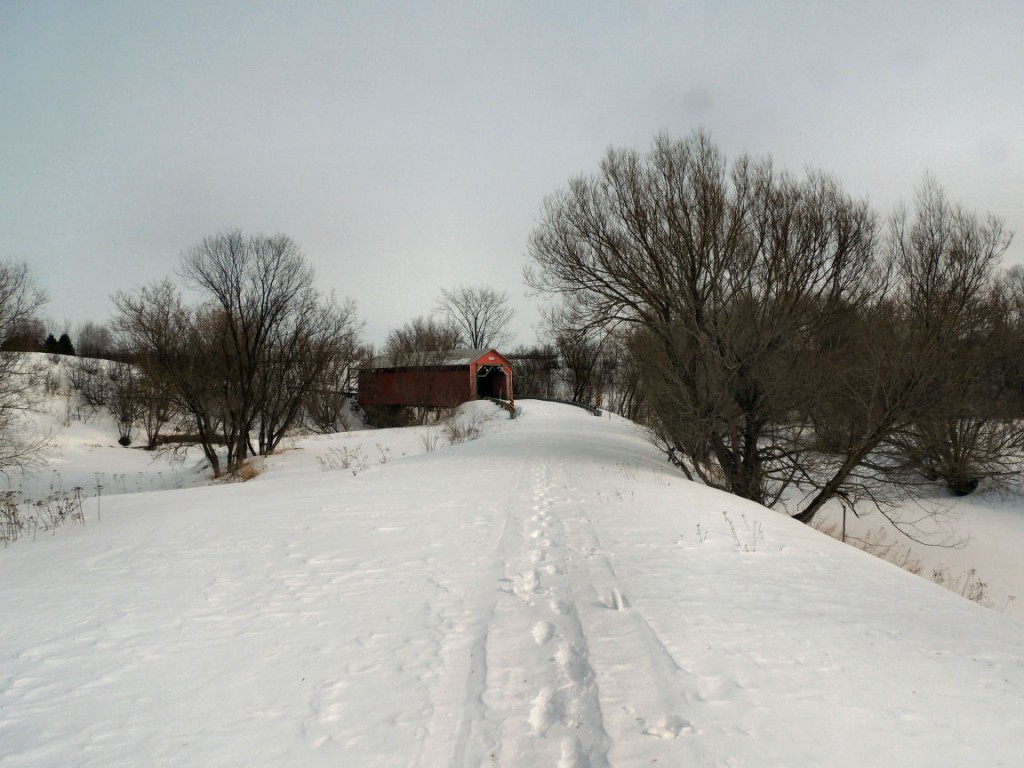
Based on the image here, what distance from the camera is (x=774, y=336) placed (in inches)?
570

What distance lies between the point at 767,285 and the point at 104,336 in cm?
10021

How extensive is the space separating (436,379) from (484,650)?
41279 millimetres

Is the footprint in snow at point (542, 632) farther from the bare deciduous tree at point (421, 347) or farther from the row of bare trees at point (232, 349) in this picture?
the bare deciduous tree at point (421, 347)

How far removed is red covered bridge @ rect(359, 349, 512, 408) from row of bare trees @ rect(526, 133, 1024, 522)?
26.8 m

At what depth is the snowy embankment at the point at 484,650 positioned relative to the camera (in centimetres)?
317

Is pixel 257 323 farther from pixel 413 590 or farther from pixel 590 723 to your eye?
pixel 590 723

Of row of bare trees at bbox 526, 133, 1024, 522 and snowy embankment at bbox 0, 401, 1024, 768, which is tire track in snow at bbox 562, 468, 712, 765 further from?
row of bare trees at bbox 526, 133, 1024, 522

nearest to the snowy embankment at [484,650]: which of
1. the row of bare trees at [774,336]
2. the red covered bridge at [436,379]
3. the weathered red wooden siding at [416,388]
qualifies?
the row of bare trees at [774,336]

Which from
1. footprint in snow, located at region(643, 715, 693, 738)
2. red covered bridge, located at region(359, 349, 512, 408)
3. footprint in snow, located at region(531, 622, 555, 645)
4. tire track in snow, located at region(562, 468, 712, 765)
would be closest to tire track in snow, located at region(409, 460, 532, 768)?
footprint in snow, located at region(531, 622, 555, 645)

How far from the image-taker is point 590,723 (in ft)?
11.2

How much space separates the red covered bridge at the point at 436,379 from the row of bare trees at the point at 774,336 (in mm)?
26804

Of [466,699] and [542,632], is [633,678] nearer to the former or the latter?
[542,632]

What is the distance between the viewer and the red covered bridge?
4419cm

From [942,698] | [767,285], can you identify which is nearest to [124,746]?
[942,698]
